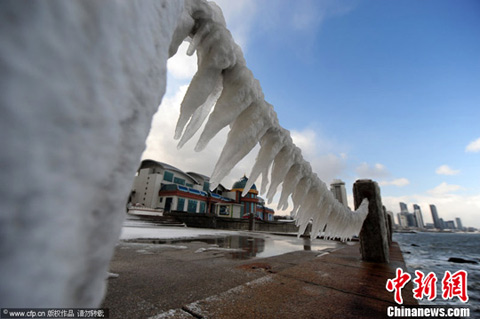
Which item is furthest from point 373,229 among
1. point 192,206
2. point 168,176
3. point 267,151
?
point 168,176

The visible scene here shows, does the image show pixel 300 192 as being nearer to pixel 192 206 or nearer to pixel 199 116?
Result: pixel 199 116

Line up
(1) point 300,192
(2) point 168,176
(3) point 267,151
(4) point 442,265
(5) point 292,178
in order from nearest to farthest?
(3) point 267,151 → (5) point 292,178 → (1) point 300,192 → (4) point 442,265 → (2) point 168,176

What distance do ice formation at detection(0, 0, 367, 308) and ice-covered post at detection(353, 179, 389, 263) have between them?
428 cm

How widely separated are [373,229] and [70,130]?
447 centimetres

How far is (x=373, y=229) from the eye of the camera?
12.2 ft

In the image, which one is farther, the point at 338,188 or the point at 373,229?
the point at 338,188

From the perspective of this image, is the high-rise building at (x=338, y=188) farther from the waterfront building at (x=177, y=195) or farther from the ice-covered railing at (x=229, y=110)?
the waterfront building at (x=177, y=195)

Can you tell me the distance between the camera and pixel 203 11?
934 mm

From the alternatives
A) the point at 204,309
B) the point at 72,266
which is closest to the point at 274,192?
the point at 204,309

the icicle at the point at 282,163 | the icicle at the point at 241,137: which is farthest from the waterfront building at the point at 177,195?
the icicle at the point at 241,137

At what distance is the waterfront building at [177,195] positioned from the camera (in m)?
24.6

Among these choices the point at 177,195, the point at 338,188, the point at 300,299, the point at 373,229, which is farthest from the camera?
the point at 177,195

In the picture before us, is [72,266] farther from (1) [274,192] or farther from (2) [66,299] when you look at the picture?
(1) [274,192]

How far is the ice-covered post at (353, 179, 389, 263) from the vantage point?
3621 mm
